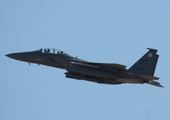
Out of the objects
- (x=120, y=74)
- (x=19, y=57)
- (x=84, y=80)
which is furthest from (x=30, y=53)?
(x=120, y=74)

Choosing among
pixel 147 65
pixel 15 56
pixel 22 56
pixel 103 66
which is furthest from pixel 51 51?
pixel 147 65

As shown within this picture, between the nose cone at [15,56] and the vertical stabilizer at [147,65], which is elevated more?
the vertical stabilizer at [147,65]

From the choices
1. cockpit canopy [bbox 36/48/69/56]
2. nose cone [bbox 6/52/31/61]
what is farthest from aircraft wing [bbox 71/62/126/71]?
nose cone [bbox 6/52/31/61]

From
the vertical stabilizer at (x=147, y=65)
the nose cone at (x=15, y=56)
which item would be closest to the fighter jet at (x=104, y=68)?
the vertical stabilizer at (x=147, y=65)

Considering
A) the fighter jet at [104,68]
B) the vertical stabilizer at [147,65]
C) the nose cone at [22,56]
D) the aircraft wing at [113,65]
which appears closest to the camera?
the aircraft wing at [113,65]

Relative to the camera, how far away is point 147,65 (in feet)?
116

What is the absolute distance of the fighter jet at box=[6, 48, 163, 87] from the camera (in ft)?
113

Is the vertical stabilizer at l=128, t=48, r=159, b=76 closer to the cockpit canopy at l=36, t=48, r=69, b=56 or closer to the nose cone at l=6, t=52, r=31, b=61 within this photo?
the cockpit canopy at l=36, t=48, r=69, b=56

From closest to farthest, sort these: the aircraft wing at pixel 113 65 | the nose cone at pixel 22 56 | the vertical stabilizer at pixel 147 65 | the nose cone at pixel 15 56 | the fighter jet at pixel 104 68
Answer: the aircraft wing at pixel 113 65, the fighter jet at pixel 104 68, the vertical stabilizer at pixel 147 65, the nose cone at pixel 22 56, the nose cone at pixel 15 56

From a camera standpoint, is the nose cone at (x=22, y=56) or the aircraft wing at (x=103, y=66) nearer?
the aircraft wing at (x=103, y=66)

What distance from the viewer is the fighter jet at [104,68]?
113 ft

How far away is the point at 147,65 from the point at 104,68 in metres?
3.43

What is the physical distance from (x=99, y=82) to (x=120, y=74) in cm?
177

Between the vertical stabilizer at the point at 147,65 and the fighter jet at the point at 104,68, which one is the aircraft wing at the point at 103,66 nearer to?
the fighter jet at the point at 104,68
